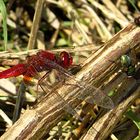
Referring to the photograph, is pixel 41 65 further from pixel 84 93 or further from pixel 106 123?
pixel 106 123

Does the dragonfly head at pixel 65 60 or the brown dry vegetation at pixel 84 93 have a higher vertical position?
the dragonfly head at pixel 65 60

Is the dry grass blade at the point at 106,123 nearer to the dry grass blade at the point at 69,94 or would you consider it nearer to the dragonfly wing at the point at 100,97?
the dragonfly wing at the point at 100,97

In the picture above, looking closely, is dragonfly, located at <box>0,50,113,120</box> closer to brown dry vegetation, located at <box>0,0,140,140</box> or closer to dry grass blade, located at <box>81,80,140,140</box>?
brown dry vegetation, located at <box>0,0,140,140</box>

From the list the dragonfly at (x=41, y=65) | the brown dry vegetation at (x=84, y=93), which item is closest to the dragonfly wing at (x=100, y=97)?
the brown dry vegetation at (x=84, y=93)

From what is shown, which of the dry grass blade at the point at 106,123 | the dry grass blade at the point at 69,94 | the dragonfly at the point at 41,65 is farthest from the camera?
the dragonfly at the point at 41,65

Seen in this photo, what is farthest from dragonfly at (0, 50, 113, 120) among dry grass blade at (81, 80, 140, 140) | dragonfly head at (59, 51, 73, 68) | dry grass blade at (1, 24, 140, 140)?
dry grass blade at (81, 80, 140, 140)

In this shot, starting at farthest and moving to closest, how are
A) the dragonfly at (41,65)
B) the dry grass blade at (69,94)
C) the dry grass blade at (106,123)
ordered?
1. the dragonfly at (41,65)
2. the dry grass blade at (106,123)
3. the dry grass blade at (69,94)

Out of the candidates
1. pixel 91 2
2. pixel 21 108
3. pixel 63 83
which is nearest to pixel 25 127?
pixel 63 83

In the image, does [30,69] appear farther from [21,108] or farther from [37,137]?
[37,137]

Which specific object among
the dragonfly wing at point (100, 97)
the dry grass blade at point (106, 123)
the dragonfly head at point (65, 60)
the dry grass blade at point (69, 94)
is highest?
the dragonfly head at point (65, 60)

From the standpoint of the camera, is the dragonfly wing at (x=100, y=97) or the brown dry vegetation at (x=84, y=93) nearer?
the brown dry vegetation at (x=84, y=93)

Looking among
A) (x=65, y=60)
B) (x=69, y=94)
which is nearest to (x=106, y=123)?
(x=69, y=94)

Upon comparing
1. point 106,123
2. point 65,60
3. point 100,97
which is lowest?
point 106,123
